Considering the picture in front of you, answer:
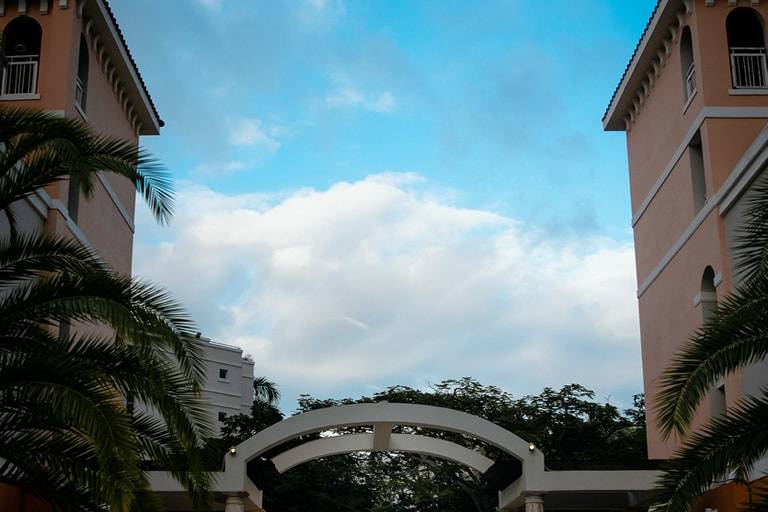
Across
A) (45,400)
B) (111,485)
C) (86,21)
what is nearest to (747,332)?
(111,485)

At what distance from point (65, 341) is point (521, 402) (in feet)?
106

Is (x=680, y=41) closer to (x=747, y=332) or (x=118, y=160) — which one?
(x=747, y=332)

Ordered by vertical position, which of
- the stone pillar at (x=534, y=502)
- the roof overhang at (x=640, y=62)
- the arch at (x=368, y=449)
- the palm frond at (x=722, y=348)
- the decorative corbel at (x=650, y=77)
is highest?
the roof overhang at (x=640, y=62)

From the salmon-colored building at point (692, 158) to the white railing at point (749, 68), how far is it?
0.09 feet

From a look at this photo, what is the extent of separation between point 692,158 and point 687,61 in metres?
2.25

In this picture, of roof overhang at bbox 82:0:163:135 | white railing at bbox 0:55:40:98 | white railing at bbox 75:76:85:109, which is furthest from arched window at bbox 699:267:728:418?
white railing at bbox 0:55:40:98

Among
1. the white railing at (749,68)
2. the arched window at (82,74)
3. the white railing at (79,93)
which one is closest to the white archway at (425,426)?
the white railing at (79,93)

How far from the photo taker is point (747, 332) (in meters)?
11.8

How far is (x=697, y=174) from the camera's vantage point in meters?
22.5

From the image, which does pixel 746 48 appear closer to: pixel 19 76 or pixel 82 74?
pixel 82 74

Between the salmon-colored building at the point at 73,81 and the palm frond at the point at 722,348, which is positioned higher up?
the salmon-colored building at the point at 73,81

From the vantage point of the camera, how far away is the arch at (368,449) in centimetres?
2466

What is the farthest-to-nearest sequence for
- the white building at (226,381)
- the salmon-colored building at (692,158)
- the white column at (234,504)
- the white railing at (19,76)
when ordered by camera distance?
the white building at (226,381)
the white column at (234,504)
the white railing at (19,76)
the salmon-colored building at (692,158)

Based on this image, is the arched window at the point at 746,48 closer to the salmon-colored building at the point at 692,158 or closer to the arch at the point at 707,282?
the salmon-colored building at the point at 692,158
